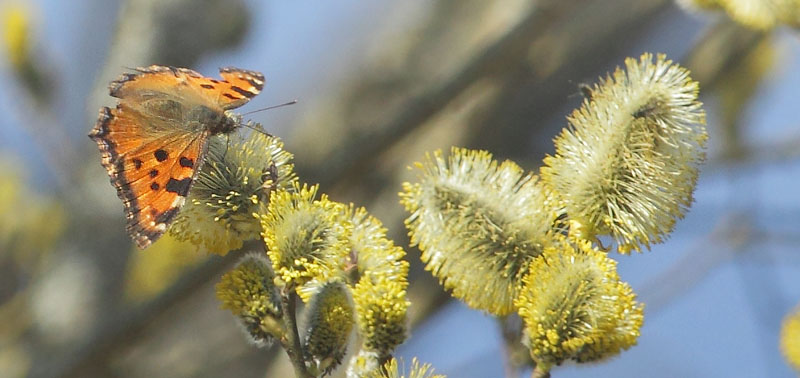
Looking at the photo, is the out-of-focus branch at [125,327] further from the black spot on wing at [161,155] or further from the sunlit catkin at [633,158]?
the sunlit catkin at [633,158]

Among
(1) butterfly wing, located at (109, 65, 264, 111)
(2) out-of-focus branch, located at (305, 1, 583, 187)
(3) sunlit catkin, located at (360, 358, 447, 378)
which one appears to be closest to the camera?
(3) sunlit catkin, located at (360, 358, 447, 378)

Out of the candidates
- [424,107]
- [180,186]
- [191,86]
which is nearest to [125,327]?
[424,107]

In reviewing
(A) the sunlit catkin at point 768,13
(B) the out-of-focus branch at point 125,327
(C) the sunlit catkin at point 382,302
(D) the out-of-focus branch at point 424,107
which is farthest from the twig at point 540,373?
(D) the out-of-focus branch at point 424,107

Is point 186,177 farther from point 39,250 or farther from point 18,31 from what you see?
point 39,250

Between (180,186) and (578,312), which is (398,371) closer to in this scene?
(578,312)

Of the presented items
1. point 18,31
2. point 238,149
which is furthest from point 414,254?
point 238,149

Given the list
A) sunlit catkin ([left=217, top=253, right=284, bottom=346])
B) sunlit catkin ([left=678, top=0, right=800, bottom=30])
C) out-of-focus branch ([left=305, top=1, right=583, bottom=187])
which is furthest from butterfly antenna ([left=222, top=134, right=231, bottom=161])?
out-of-focus branch ([left=305, top=1, right=583, bottom=187])

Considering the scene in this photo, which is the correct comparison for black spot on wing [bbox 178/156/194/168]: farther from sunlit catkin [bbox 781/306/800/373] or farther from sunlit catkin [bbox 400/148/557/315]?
sunlit catkin [bbox 781/306/800/373]
